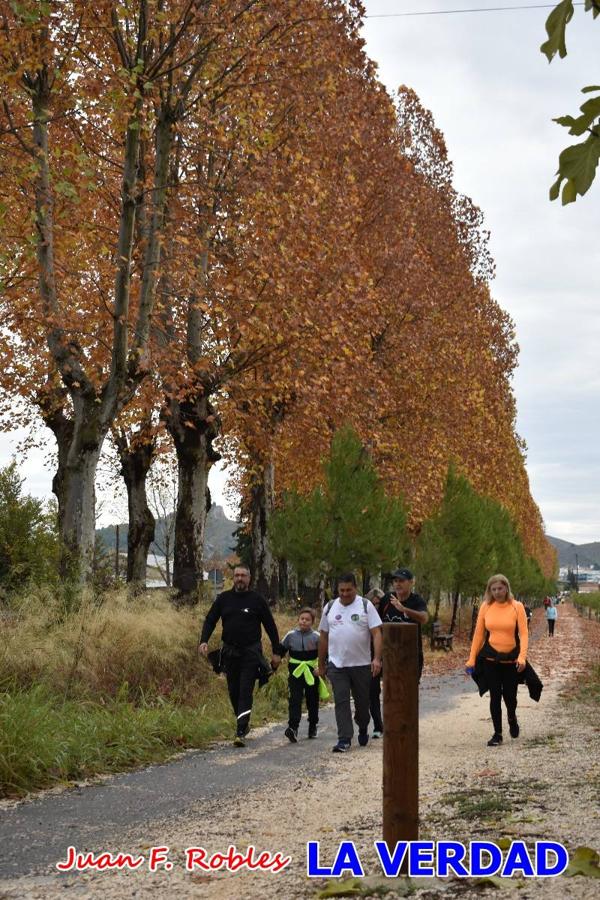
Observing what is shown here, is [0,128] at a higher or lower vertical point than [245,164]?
lower

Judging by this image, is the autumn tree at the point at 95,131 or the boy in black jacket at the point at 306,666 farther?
the autumn tree at the point at 95,131

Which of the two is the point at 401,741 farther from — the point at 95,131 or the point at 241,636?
the point at 95,131

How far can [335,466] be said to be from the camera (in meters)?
27.6

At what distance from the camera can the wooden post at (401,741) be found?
486 cm

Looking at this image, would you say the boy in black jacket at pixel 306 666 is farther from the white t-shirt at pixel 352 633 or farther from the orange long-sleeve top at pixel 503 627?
the orange long-sleeve top at pixel 503 627

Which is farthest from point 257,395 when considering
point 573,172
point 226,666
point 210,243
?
point 573,172

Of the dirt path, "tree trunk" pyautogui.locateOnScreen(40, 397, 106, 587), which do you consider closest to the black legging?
the dirt path

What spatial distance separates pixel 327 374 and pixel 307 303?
189 cm

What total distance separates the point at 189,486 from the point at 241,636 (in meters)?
9.18

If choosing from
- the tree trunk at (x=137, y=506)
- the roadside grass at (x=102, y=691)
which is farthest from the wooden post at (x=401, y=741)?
the tree trunk at (x=137, y=506)

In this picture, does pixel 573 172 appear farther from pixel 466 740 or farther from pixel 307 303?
pixel 307 303

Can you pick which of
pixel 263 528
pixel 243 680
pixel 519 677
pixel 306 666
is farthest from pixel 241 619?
pixel 263 528

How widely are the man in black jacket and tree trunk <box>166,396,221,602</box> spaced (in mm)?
8604

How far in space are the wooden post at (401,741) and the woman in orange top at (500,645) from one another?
6146mm
